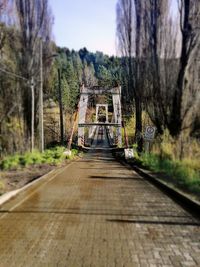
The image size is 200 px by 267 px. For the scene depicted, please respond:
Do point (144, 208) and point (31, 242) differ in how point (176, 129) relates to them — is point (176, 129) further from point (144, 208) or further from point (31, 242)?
point (31, 242)

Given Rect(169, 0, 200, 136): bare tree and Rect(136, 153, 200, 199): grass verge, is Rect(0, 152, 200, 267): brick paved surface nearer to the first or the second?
Rect(136, 153, 200, 199): grass verge

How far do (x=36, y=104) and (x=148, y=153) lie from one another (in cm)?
998

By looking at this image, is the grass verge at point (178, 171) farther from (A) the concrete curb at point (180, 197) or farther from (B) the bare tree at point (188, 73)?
(B) the bare tree at point (188, 73)

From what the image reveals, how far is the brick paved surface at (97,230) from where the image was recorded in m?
5.82

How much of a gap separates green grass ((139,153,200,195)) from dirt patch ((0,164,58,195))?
462 cm

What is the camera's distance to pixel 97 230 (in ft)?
24.4

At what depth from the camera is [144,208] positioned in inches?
378

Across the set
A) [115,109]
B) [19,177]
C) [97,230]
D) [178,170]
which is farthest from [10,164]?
[115,109]

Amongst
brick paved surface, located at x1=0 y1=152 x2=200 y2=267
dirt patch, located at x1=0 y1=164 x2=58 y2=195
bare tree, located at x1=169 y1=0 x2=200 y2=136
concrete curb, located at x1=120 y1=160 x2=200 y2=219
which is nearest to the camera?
brick paved surface, located at x1=0 y1=152 x2=200 y2=267

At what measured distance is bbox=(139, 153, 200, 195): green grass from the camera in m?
12.2

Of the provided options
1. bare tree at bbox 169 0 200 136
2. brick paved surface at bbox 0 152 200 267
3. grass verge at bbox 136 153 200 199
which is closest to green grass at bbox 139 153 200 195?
grass verge at bbox 136 153 200 199

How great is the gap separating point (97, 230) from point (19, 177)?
9312 millimetres

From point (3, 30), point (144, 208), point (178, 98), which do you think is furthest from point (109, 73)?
point (144, 208)

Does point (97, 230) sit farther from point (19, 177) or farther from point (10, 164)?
point (10, 164)
